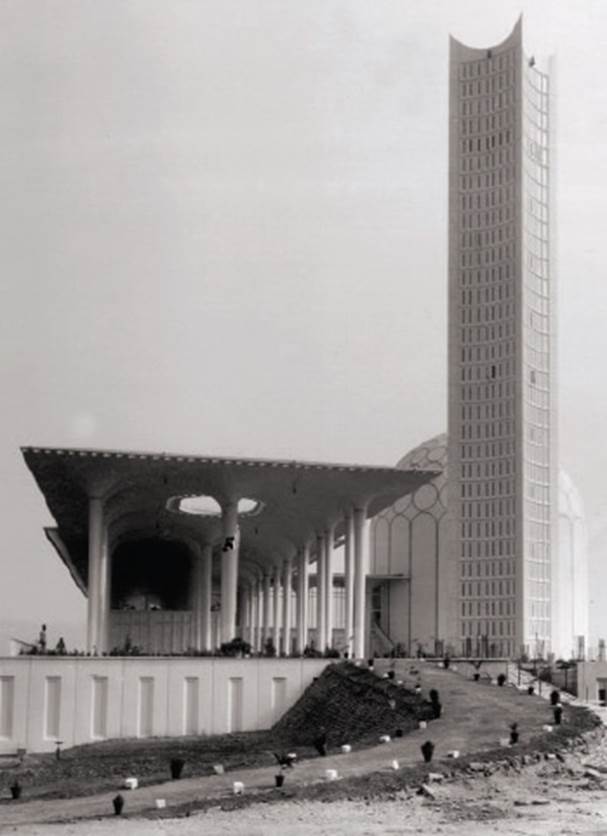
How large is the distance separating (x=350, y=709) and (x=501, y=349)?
41685mm

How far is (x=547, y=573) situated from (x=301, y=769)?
5402cm

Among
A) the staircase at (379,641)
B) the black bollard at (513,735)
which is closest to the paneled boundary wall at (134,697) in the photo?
the black bollard at (513,735)

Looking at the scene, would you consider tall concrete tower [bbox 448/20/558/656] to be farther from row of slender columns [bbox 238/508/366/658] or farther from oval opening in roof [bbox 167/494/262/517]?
oval opening in roof [bbox 167/494/262/517]

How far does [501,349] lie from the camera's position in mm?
77812

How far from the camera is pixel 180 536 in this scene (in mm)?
84000

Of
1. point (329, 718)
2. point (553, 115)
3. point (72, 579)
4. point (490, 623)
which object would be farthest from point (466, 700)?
point (72, 579)

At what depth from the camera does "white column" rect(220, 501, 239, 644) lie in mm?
53938

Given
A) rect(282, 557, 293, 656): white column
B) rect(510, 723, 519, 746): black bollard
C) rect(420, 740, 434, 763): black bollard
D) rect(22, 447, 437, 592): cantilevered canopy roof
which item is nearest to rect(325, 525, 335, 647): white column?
rect(22, 447, 437, 592): cantilevered canopy roof

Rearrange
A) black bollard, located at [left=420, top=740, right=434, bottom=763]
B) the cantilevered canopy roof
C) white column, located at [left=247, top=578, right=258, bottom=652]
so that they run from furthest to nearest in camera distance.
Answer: white column, located at [left=247, top=578, right=258, bottom=652], the cantilevered canopy roof, black bollard, located at [left=420, top=740, right=434, bottom=763]

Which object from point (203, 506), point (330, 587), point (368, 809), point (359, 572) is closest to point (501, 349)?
point (330, 587)

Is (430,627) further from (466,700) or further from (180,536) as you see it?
(466,700)

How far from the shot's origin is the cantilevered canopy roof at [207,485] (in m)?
52.6

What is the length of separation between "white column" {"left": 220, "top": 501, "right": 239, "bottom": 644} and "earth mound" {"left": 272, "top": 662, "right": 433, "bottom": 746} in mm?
9308

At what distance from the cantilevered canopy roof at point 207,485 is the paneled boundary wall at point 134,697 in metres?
9.74
